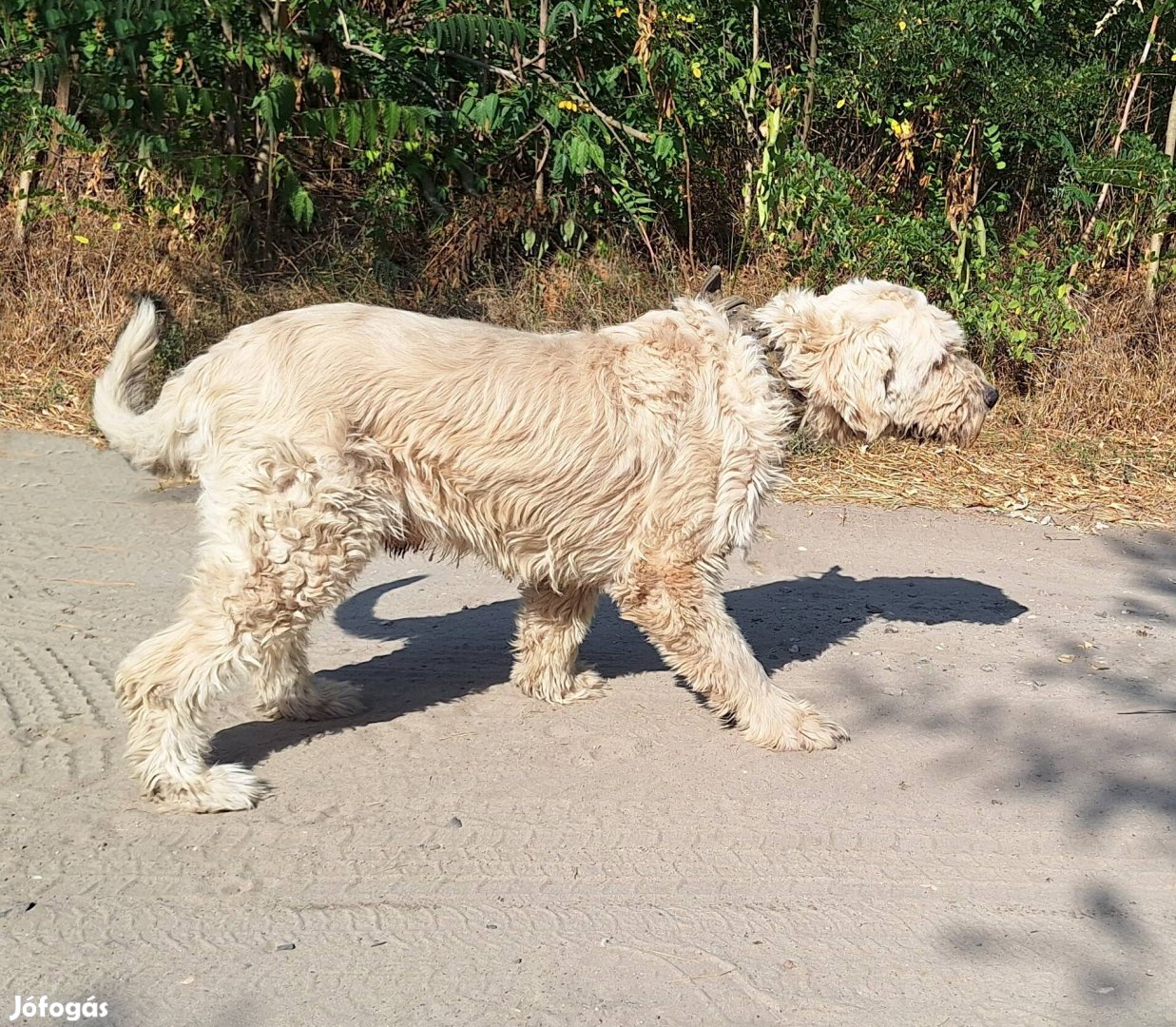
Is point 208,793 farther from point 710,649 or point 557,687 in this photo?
point 710,649

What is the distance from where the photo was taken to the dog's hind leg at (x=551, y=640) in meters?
5.26

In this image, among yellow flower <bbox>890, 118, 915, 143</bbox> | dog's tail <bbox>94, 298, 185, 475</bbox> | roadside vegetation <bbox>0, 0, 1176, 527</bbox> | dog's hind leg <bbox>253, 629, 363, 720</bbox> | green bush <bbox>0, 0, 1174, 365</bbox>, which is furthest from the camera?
yellow flower <bbox>890, 118, 915, 143</bbox>

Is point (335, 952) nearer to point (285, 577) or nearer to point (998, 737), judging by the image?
point (285, 577)

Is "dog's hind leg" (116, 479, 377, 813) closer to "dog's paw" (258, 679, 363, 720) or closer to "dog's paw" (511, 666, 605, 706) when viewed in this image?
"dog's paw" (258, 679, 363, 720)

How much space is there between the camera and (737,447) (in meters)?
4.78

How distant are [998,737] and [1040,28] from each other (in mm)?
7225

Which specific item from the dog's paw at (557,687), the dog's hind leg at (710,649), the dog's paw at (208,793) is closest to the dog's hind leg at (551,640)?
the dog's paw at (557,687)

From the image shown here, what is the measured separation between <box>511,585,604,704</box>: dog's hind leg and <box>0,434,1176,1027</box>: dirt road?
0.37 feet

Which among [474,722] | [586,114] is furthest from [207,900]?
[586,114]

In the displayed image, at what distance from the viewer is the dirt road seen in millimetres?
3365

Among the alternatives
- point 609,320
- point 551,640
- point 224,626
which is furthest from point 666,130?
point 224,626

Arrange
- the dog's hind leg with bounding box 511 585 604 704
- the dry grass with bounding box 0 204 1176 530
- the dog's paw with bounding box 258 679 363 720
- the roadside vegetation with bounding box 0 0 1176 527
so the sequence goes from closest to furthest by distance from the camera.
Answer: the dog's paw with bounding box 258 679 363 720, the dog's hind leg with bounding box 511 585 604 704, the dry grass with bounding box 0 204 1176 530, the roadside vegetation with bounding box 0 0 1176 527

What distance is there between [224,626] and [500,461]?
3.62 ft

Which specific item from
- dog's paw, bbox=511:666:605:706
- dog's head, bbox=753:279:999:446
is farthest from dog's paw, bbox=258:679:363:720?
dog's head, bbox=753:279:999:446
